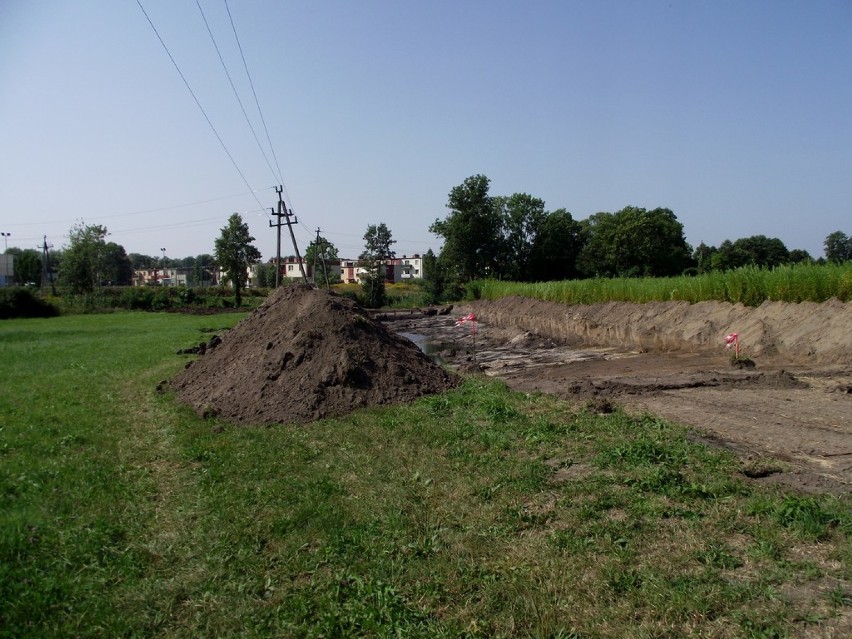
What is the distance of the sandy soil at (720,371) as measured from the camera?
257 inches

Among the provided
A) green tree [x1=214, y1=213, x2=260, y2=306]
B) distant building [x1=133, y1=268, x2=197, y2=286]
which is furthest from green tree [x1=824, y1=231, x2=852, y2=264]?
distant building [x1=133, y1=268, x2=197, y2=286]

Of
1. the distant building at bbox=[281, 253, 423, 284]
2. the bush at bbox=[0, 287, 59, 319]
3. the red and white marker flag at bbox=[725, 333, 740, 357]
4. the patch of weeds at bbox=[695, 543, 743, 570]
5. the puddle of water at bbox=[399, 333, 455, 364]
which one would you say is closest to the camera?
the patch of weeds at bbox=[695, 543, 743, 570]

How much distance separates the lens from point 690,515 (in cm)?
485

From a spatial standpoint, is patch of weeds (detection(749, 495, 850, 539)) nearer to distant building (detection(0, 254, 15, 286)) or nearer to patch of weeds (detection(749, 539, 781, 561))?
patch of weeds (detection(749, 539, 781, 561))

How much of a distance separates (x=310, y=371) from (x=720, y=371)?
28.2ft

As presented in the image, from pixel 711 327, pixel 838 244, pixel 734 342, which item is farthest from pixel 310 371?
pixel 838 244

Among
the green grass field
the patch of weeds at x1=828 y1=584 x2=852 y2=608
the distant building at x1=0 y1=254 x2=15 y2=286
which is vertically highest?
the distant building at x1=0 y1=254 x2=15 y2=286

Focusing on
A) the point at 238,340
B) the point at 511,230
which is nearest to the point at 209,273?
the point at 511,230

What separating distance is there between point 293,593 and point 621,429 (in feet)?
15.4

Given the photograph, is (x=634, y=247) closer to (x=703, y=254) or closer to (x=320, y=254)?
(x=703, y=254)

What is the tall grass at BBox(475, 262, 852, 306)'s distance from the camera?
15227 millimetres

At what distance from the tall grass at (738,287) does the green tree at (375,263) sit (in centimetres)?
3155

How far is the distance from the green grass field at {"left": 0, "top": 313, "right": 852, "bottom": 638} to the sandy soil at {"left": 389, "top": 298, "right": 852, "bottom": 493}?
824 mm

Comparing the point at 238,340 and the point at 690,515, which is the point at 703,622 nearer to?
the point at 690,515
